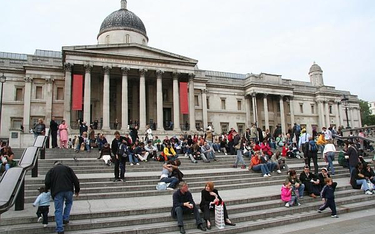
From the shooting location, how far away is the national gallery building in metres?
27.0

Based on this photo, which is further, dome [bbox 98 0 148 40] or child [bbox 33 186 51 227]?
dome [bbox 98 0 148 40]

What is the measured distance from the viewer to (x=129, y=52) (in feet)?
93.5

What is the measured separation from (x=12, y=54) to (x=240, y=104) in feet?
110

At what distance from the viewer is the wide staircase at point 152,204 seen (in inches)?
237

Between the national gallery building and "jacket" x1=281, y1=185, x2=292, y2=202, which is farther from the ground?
the national gallery building

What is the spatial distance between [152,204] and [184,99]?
22971 millimetres

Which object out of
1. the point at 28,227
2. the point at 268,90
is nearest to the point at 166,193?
the point at 28,227

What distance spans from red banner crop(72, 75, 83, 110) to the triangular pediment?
278cm

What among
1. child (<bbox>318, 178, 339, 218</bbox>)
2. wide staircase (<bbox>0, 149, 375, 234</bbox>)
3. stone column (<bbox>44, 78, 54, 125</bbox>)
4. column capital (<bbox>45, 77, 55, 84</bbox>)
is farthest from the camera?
column capital (<bbox>45, 77, 55, 84</bbox>)

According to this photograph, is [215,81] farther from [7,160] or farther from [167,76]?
[7,160]

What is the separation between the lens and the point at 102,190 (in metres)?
8.74

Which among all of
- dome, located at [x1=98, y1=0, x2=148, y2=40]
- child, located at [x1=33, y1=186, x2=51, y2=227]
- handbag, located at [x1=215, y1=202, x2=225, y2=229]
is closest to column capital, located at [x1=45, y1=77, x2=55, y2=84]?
dome, located at [x1=98, y1=0, x2=148, y2=40]

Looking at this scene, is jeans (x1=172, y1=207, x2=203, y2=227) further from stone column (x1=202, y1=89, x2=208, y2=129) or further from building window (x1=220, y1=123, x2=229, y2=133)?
building window (x1=220, y1=123, x2=229, y2=133)

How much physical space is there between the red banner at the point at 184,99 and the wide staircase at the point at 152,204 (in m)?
17.7
